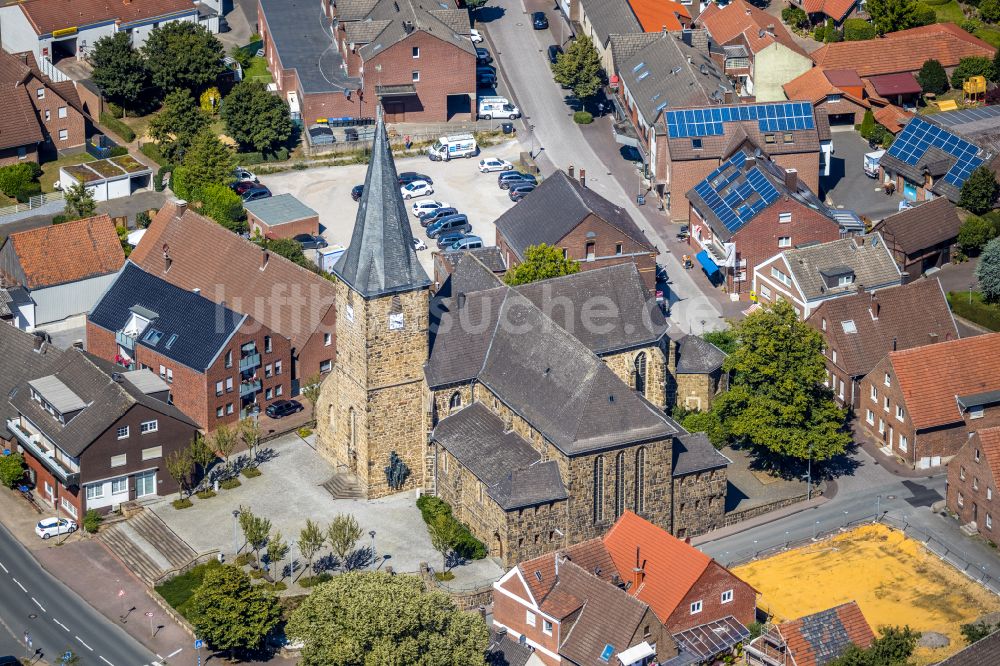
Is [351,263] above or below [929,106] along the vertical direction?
above

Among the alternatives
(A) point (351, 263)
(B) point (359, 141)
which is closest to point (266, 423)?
(A) point (351, 263)

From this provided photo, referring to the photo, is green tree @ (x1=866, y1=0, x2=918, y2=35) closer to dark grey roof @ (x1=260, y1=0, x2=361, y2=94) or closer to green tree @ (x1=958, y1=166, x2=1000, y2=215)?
green tree @ (x1=958, y1=166, x2=1000, y2=215)

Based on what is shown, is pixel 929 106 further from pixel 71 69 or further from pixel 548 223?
pixel 71 69

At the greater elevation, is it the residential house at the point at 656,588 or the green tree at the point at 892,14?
the green tree at the point at 892,14

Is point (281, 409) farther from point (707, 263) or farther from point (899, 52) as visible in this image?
point (899, 52)

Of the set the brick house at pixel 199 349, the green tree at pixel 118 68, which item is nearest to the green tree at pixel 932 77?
the brick house at pixel 199 349

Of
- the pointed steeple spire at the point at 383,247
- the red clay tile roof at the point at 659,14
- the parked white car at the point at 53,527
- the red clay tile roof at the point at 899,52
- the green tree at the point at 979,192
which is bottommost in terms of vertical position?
the parked white car at the point at 53,527

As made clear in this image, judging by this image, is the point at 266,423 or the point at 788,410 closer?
the point at 788,410

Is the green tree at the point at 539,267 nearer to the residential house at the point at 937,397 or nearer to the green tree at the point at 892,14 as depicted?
the residential house at the point at 937,397
